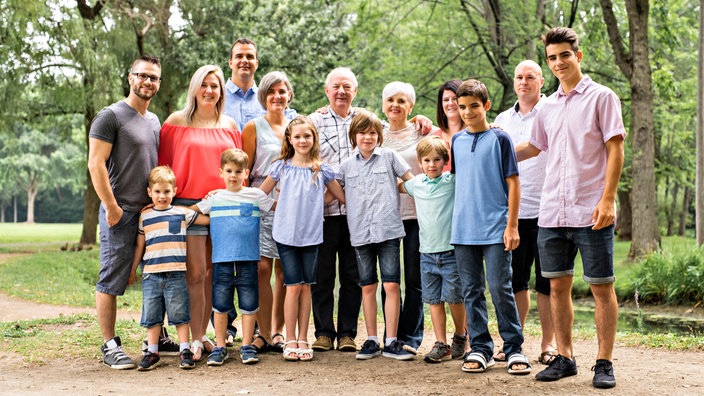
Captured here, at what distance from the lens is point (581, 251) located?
5.15 metres

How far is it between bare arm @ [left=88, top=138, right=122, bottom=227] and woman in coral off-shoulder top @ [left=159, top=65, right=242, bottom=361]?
48 cm

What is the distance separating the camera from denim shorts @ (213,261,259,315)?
5973 mm

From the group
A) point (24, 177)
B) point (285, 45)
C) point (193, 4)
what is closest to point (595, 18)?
point (285, 45)

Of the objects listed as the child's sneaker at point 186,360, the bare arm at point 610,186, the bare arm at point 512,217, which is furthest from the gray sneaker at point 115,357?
the bare arm at point 610,186

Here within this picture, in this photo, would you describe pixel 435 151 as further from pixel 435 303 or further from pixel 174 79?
pixel 174 79

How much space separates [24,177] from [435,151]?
58.0m

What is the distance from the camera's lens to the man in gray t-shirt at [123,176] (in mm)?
5906

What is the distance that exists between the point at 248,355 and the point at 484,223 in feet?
6.97

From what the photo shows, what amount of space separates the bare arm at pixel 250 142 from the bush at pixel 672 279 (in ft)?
29.5

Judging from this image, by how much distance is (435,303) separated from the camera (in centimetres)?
591

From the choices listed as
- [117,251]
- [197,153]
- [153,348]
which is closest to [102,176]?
[117,251]

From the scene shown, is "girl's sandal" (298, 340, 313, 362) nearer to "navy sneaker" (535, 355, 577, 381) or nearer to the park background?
"navy sneaker" (535, 355, 577, 381)

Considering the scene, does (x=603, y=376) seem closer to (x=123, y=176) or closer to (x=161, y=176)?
(x=161, y=176)

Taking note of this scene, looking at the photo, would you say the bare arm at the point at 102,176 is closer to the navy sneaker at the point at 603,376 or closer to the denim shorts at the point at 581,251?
the denim shorts at the point at 581,251
